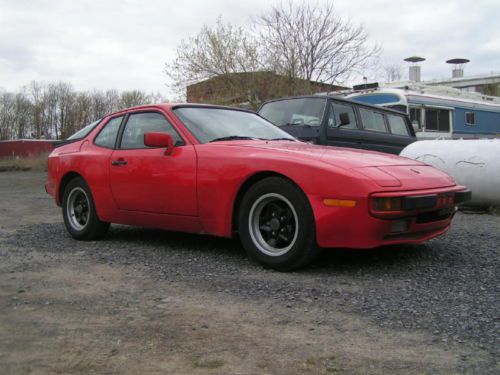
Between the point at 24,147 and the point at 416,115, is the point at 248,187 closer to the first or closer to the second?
the point at 416,115

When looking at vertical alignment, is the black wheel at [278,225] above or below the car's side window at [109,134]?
below

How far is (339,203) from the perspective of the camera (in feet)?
12.1

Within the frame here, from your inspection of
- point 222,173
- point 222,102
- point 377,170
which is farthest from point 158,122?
point 222,102

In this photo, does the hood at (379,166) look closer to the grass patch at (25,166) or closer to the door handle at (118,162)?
the door handle at (118,162)

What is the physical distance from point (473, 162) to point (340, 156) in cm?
411

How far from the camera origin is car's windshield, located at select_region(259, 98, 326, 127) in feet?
26.6

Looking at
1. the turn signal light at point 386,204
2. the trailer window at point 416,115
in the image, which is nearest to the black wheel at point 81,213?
the turn signal light at point 386,204

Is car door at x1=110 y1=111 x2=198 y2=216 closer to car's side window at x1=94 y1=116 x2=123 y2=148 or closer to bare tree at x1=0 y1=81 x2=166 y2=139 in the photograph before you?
car's side window at x1=94 y1=116 x2=123 y2=148

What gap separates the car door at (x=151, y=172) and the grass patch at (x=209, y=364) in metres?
2.18

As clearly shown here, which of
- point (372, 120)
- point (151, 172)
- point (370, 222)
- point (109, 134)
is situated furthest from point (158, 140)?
point (372, 120)

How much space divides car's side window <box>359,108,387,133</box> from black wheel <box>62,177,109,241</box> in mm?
5210

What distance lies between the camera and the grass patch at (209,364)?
7.74ft

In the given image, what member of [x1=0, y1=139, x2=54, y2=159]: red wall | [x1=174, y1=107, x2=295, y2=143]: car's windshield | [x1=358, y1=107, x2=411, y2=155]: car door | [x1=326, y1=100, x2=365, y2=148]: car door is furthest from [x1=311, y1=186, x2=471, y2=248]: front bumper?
[x1=0, y1=139, x2=54, y2=159]: red wall

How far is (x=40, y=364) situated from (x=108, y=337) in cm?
39
